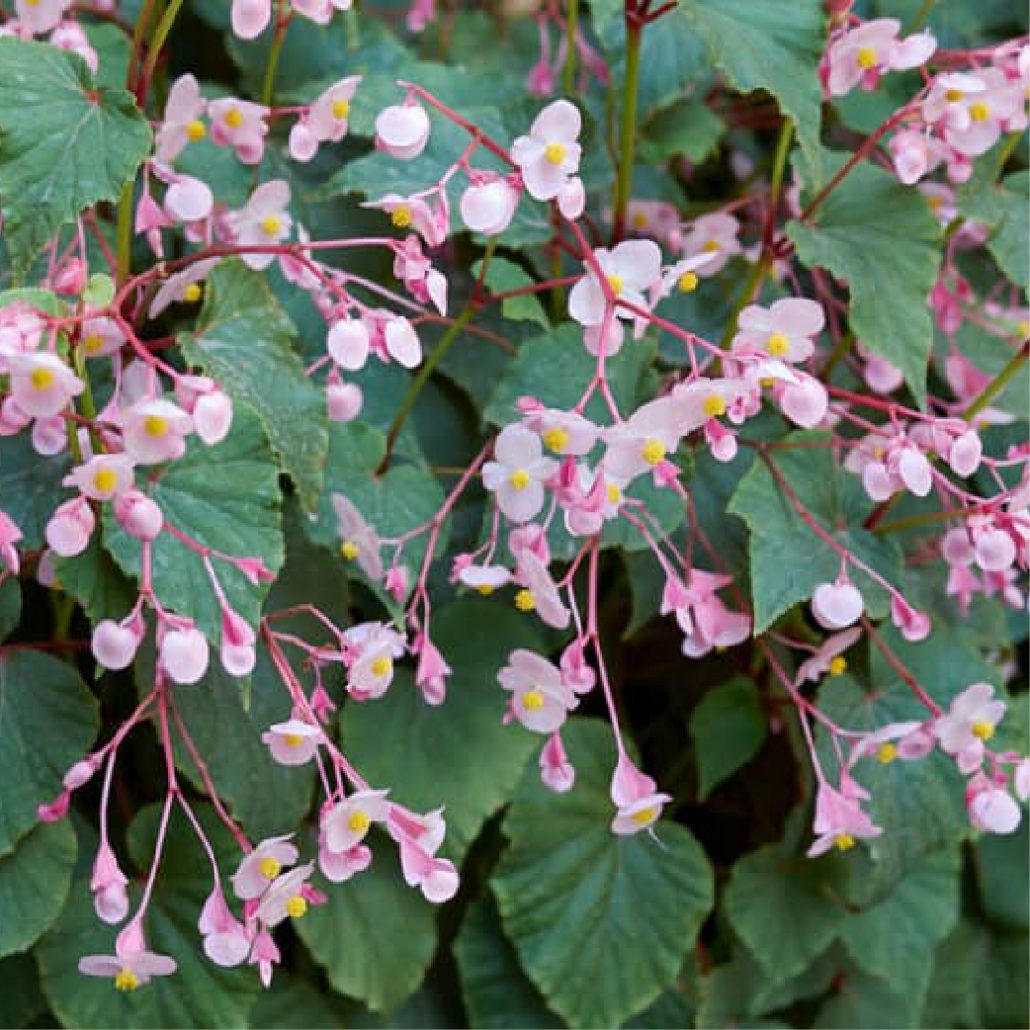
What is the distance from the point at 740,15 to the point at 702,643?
421 millimetres

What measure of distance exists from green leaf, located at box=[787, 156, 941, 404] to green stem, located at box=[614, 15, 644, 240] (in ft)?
0.47

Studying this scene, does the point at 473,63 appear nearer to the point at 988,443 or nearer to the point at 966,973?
the point at 988,443

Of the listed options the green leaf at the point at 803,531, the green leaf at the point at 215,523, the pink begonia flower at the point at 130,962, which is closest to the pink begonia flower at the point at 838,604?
the green leaf at the point at 803,531

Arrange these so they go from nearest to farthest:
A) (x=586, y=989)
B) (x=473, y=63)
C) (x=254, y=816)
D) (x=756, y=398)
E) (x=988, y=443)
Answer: (x=756, y=398) < (x=254, y=816) < (x=586, y=989) < (x=988, y=443) < (x=473, y=63)

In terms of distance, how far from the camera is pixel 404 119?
0.79m

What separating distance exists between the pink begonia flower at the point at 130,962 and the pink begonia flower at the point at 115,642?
156mm

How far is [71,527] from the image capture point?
2.27 feet

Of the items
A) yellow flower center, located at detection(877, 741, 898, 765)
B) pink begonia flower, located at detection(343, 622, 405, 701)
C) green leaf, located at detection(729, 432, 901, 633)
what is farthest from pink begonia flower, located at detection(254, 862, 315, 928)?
yellow flower center, located at detection(877, 741, 898, 765)

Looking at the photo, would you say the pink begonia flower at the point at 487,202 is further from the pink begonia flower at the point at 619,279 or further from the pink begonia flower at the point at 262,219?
the pink begonia flower at the point at 262,219

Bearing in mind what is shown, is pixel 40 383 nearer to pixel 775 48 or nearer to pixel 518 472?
pixel 518 472

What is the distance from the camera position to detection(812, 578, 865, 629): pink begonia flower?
907 millimetres

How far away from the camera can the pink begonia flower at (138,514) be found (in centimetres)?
69

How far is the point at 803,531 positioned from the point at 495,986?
425 mm

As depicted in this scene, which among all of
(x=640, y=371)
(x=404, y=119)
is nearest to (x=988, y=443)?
(x=640, y=371)
